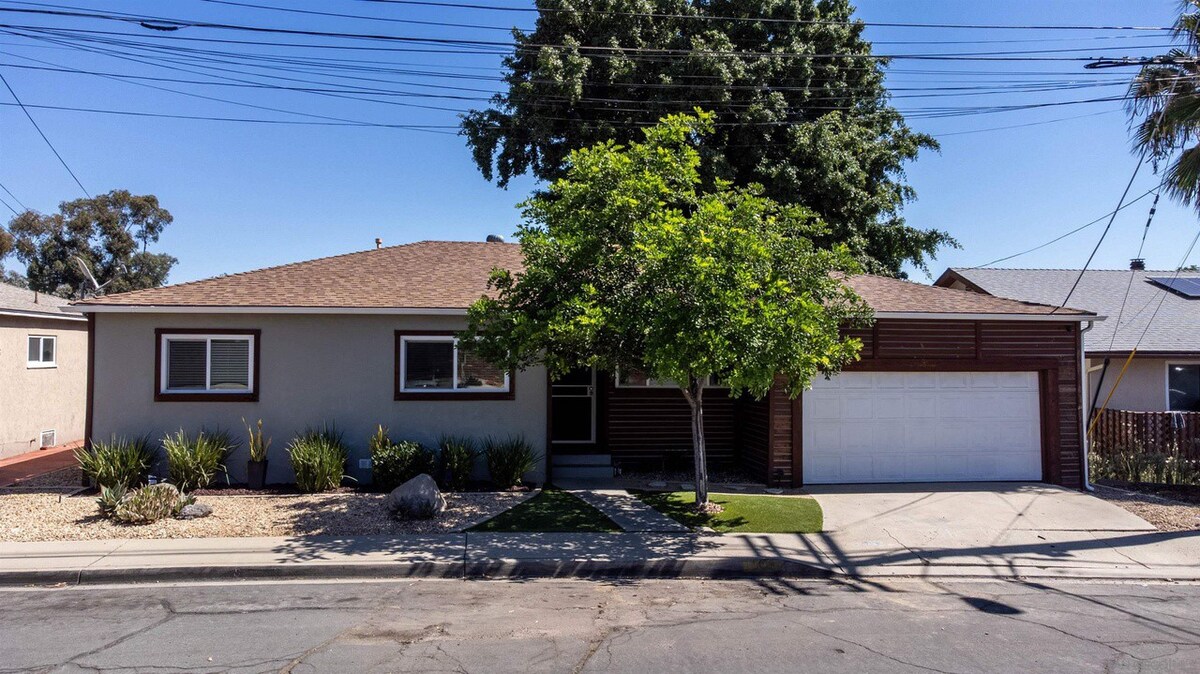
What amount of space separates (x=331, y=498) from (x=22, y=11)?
8.21 meters

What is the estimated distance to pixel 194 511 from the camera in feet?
32.9

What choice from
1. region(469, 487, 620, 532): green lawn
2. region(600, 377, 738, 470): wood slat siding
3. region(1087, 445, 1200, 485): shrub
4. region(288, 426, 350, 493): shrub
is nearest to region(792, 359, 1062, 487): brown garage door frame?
region(1087, 445, 1200, 485): shrub

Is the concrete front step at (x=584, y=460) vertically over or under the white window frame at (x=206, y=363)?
under

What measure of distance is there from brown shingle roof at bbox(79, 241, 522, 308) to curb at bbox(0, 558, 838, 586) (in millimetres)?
5236

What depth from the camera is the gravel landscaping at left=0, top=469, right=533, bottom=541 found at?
9383 millimetres

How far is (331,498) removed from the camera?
37.4 feet

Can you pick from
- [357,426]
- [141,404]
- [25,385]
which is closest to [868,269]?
[357,426]

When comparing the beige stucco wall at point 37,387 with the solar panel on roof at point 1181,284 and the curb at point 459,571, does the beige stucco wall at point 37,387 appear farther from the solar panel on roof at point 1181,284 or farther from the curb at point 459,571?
the solar panel on roof at point 1181,284

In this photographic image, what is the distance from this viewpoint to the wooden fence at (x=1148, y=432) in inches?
551

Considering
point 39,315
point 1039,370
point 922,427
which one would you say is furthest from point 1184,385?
point 39,315

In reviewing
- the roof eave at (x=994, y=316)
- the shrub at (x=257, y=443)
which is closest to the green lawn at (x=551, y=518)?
the shrub at (x=257, y=443)

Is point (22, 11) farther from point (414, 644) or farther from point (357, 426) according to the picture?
point (414, 644)

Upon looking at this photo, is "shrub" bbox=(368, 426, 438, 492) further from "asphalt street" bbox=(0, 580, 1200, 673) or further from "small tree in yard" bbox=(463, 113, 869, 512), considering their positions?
"asphalt street" bbox=(0, 580, 1200, 673)

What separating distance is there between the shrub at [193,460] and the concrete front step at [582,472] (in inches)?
216
